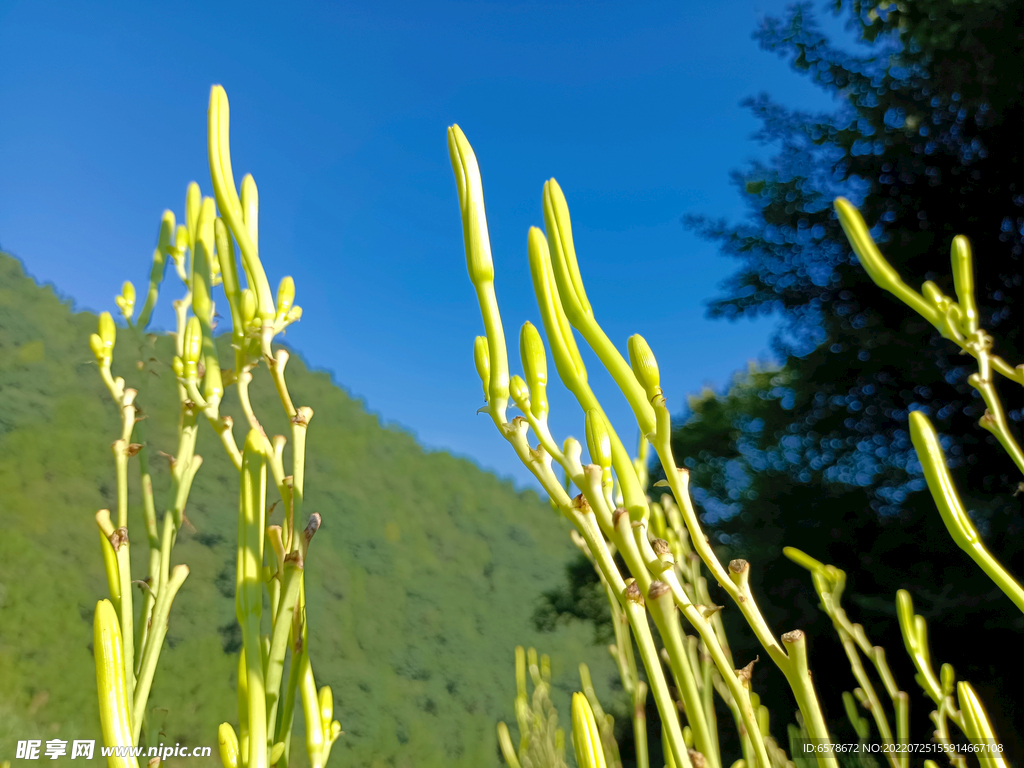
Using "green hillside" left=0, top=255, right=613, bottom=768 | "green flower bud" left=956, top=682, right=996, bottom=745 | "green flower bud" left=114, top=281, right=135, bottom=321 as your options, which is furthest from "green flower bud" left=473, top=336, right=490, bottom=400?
"green hillside" left=0, top=255, right=613, bottom=768

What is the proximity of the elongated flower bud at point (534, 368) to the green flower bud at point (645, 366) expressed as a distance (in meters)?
0.02

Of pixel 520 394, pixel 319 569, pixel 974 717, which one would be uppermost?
pixel 319 569

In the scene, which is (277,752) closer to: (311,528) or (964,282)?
(311,528)

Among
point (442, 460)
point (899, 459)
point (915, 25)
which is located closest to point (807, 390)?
point (899, 459)

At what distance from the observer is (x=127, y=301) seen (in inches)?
17.4

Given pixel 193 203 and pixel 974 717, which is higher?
pixel 193 203

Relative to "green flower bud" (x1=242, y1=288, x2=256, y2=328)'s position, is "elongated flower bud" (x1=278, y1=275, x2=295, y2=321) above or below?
above

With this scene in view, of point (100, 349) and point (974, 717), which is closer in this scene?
point (974, 717)

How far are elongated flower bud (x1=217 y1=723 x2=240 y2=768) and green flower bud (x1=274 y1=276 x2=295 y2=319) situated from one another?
0.13 metres

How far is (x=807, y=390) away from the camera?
135 inches

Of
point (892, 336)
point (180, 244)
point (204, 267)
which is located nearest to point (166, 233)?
point (180, 244)

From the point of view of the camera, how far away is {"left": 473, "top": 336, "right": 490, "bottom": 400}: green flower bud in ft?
0.50

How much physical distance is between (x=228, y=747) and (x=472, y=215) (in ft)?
0.49

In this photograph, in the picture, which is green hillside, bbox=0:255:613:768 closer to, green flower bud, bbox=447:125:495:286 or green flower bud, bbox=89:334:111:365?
green flower bud, bbox=89:334:111:365
